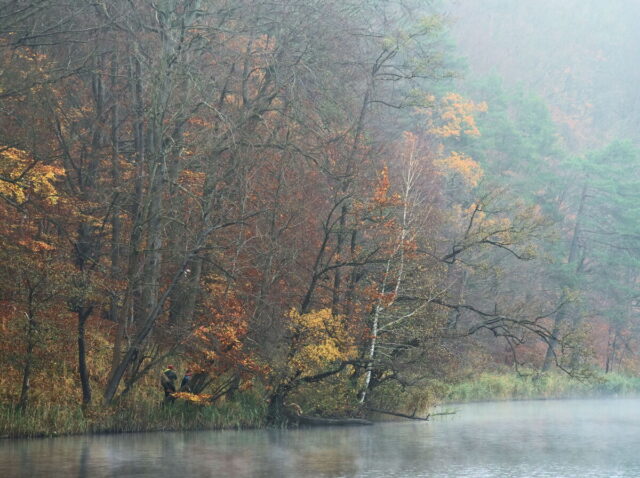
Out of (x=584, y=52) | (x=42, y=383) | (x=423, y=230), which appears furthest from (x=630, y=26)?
(x=42, y=383)

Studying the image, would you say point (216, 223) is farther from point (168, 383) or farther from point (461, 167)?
point (461, 167)

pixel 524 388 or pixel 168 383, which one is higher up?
pixel 168 383

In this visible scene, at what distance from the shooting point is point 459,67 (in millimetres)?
60219

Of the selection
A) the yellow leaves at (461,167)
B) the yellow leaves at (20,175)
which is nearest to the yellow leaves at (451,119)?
the yellow leaves at (461,167)

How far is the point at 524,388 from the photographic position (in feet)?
146

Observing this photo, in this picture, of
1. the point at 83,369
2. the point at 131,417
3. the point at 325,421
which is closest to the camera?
the point at 83,369

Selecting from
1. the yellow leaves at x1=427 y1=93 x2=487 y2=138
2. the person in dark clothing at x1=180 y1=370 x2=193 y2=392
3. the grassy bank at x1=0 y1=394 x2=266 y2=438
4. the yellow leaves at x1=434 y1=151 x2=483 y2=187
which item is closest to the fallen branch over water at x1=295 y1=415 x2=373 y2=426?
the grassy bank at x1=0 y1=394 x2=266 y2=438

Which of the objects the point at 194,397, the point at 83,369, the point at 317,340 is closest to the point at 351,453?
the point at 194,397

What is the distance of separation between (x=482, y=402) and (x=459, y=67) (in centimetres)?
2646

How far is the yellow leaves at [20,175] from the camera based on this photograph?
66.7ft

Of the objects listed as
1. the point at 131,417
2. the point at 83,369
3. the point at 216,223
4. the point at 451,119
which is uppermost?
the point at 451,119

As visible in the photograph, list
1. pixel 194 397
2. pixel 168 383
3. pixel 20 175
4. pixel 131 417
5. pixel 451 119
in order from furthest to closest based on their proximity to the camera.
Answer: pixel 451 119
pixel 168 383
pixel 194 397
pixel 131 417
pixel 20 175

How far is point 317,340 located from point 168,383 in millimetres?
4292

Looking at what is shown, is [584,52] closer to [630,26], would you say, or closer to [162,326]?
[630,26]
